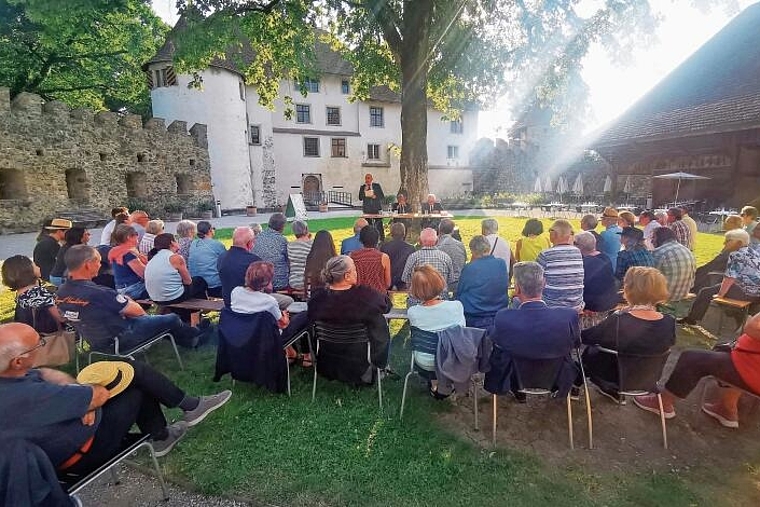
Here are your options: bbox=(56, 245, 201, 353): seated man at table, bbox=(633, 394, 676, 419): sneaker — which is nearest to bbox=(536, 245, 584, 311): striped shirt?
bbox=(633, 394, 676, 419): sneaker

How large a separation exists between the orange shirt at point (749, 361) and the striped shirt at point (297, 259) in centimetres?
447

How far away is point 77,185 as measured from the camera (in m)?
19.8

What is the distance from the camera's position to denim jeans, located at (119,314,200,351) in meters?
4.12

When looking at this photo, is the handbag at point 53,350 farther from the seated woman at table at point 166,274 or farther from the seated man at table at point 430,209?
the seated man at table at point 430,209

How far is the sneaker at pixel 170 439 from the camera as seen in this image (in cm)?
313

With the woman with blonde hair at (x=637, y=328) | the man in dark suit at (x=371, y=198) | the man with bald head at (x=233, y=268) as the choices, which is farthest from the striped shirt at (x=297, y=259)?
the man in dark suit at (x=371, y=198)

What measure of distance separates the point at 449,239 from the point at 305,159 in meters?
28.2

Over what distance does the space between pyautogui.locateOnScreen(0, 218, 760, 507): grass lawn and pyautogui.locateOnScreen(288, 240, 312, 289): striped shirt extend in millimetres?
1957

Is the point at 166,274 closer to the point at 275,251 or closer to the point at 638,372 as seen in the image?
the point at 275,251

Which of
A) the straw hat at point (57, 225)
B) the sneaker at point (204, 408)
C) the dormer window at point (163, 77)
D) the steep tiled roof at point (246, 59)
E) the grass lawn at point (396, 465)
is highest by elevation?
the steep tiled roof at point (246, 59)

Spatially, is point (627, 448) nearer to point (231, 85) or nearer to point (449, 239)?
point (449, 239)

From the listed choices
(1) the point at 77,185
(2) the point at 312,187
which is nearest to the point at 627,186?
(2) the point at 312,187

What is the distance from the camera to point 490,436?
3.36 meters

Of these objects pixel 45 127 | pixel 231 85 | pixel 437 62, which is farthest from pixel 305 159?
pixel 437 62
